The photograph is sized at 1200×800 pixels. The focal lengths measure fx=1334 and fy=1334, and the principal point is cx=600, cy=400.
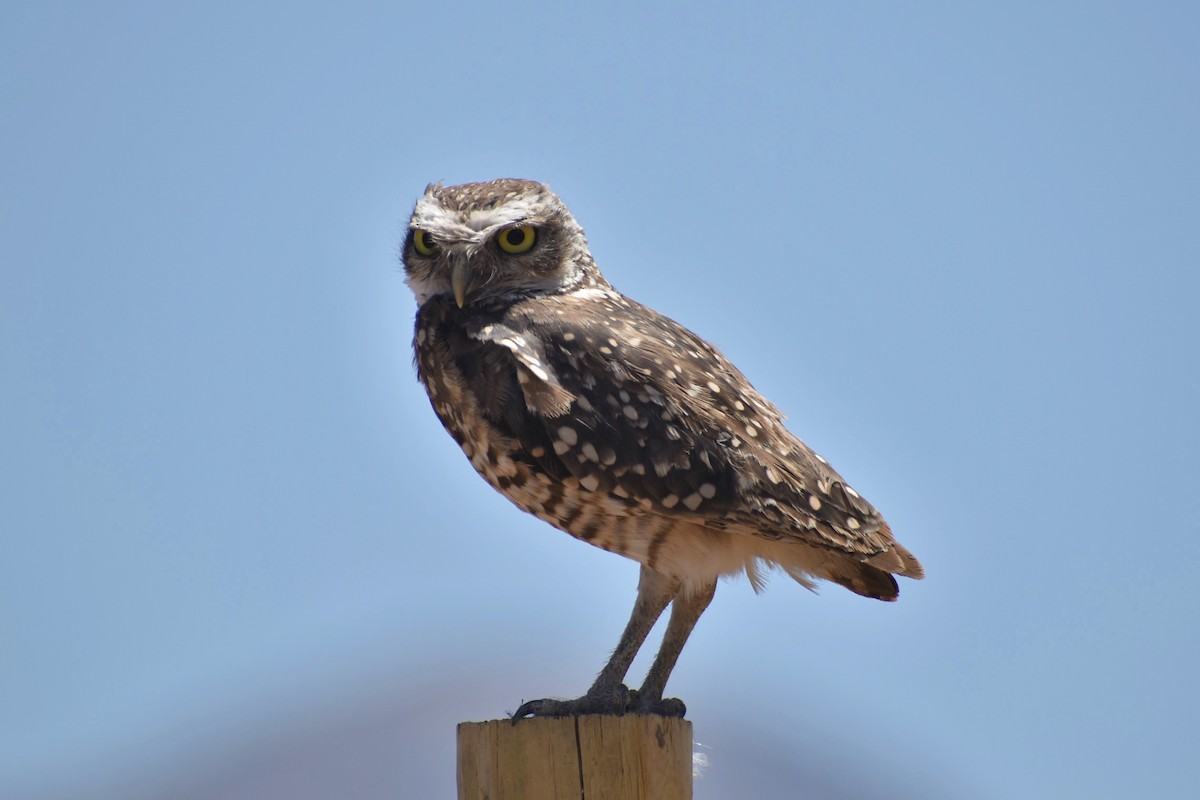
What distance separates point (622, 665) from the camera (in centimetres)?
529

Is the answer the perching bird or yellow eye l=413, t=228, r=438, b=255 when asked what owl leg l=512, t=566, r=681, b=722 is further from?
yellow eye l=413, t=228, r=438, b=255

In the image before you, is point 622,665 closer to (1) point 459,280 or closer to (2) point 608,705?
(2) point 608,705

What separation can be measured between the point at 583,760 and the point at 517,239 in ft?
7.88

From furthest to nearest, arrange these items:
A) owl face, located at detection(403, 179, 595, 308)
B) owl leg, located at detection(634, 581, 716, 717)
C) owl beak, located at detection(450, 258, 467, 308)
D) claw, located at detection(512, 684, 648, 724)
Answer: owl face, located at detection(403, 179, 595, 308) → owl beak, located at detection(450, 258, 467, 308) → owl leg, located at detection(634, 581, 716, 717) → claw, located at detection(512, 684, 648, 724)

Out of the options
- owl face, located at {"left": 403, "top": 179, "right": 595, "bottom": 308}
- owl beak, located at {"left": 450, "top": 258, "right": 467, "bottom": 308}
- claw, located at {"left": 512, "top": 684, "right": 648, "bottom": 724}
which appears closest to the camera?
claw, located at {"left": 512, "top": 684, "right": 648, "bottom": 724}

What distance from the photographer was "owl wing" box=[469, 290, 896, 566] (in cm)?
509

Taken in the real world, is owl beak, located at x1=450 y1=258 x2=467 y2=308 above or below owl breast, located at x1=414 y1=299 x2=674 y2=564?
above

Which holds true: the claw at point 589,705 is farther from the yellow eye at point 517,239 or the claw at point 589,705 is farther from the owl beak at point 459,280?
the yellow eye at point 517,239

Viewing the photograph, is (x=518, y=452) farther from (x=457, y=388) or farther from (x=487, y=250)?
(x=487, y=250)

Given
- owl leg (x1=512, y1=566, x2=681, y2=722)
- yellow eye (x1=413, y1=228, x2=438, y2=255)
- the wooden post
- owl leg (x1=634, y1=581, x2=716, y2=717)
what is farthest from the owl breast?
the wooden post

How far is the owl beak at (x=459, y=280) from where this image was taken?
5559mm

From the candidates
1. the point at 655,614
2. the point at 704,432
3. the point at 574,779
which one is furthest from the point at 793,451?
the point at 574,779

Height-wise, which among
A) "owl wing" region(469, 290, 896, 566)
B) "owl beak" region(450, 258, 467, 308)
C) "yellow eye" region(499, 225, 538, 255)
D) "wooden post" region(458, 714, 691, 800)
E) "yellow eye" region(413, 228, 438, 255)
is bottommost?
"wooden post" region(458, 714, 691, 800)

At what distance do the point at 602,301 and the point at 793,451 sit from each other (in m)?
1.09
